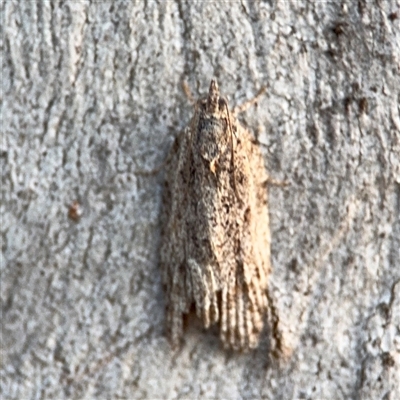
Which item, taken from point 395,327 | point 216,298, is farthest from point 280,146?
point 395,327

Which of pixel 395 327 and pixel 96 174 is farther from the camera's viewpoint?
pixel 96 174

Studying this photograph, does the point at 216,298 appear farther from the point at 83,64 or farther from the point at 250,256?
the point at 83,64

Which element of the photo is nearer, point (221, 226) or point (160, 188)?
point (221, 226)

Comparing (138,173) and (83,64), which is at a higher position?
(83,64)

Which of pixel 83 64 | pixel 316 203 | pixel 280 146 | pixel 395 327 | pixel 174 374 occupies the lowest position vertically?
pixel 174 374
